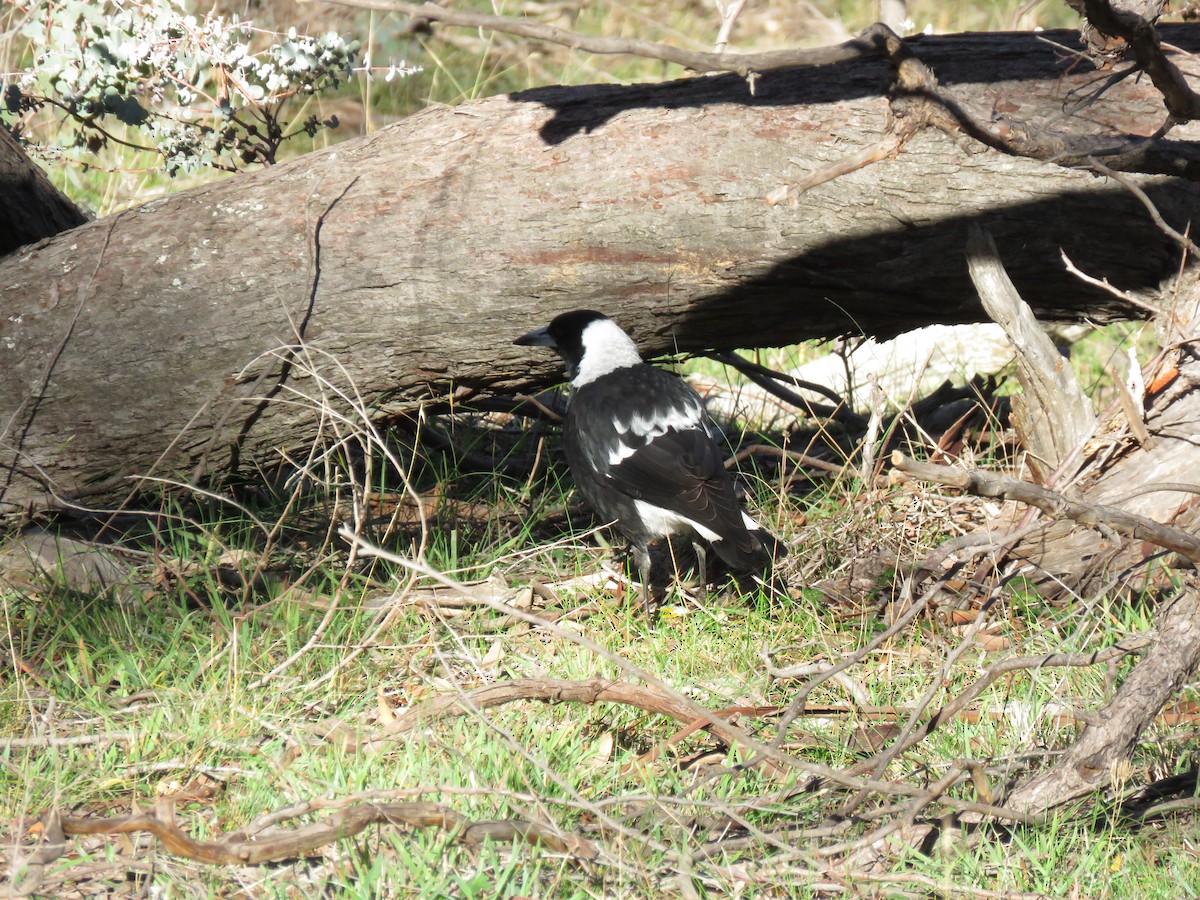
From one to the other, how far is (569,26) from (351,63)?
4.41m

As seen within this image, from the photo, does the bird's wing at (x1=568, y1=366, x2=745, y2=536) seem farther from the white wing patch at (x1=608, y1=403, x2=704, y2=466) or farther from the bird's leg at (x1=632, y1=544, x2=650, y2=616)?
the bird's leg at (x1=632, y1=544, x2=650, y2=616)

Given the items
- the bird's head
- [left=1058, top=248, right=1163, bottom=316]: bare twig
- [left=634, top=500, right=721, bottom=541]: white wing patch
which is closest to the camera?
[left=1058, top=248, right=1163, bottom=316]: bare twig

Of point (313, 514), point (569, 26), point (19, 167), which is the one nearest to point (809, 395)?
point (313, 514)

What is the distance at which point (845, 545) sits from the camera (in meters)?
3.62

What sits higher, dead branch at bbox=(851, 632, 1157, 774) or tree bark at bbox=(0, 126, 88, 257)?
tree bark at bbox=(0, 126, 88, 257)

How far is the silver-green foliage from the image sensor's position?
13.7ft

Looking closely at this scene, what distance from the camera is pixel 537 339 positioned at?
363 cm

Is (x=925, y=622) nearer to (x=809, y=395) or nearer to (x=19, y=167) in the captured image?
(x=809, y=395)

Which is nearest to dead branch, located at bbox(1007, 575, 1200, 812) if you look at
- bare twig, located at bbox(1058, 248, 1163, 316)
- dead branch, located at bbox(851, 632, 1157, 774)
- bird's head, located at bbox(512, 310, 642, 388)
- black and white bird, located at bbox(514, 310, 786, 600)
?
dead branch, located at bbox(851, 632, 1157, 774)

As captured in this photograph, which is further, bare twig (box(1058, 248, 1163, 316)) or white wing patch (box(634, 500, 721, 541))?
white wing patch (box(634, 500, 721, 541))

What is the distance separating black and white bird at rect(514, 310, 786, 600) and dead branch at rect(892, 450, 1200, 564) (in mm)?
1445

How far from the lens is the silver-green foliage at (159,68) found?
417cm

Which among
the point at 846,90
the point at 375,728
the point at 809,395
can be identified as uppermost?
Answer: the point at 846,90

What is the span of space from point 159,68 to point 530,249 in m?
1.77
